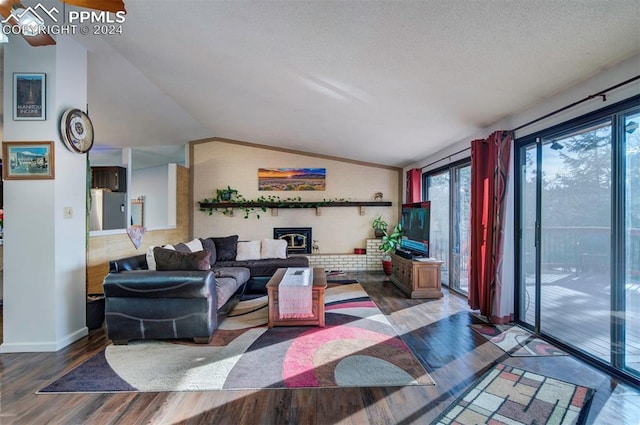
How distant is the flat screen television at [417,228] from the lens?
441 cm

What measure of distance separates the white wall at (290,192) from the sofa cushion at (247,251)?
1075 mm

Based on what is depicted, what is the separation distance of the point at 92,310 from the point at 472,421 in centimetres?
358

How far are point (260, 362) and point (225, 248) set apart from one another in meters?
3.04

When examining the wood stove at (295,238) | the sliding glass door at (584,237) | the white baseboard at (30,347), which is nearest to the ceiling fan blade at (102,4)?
the white baseboard at (30,347)

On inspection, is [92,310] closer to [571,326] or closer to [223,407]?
[223,407]

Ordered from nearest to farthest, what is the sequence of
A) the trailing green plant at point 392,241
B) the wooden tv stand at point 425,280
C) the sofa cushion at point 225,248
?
the wooden tv stand at point 425,280 < the sofa cushion at point 225,248 < the trailing green plant at point 392,241

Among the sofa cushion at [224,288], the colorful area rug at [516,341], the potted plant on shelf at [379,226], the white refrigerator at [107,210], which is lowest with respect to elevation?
the colorful area rug at [516,341]

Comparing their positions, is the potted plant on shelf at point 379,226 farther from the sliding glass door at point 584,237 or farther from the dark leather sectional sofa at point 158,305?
the dark leather sectional sofa at point 158,305

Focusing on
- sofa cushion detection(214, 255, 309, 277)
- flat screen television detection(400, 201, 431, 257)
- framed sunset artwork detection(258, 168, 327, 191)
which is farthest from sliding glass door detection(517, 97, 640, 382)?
framed sunset artwork detection(258, 168, 327, 191)

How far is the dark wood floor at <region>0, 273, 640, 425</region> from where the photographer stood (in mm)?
1755

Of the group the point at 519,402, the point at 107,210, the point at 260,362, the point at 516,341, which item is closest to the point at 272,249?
the point at 107,210

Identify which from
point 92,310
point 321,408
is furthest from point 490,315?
point 92,310

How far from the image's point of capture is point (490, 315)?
3.29m

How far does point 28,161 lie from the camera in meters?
2.67
